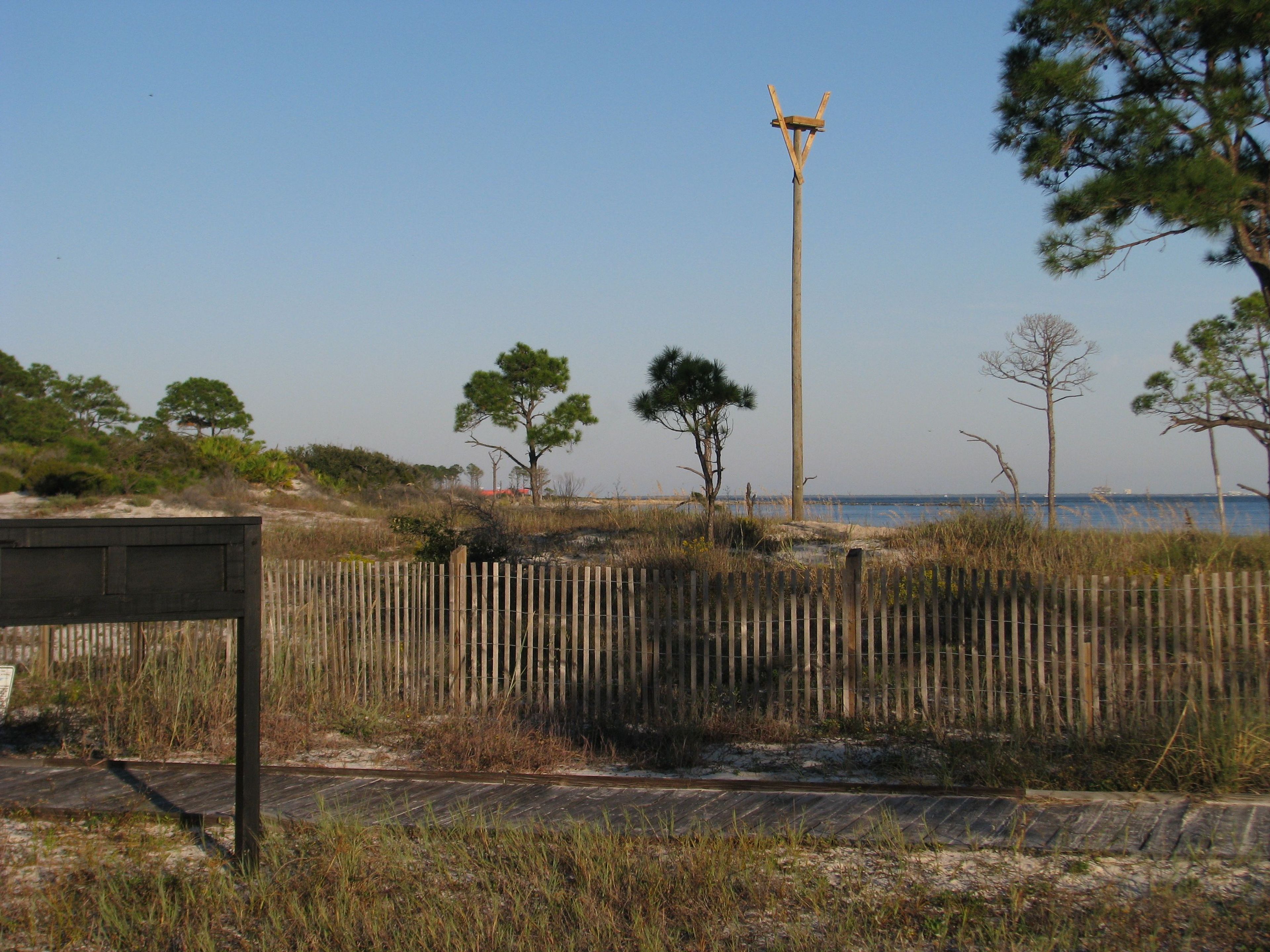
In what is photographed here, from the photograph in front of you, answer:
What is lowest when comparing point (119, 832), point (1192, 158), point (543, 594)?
point (119, 832)

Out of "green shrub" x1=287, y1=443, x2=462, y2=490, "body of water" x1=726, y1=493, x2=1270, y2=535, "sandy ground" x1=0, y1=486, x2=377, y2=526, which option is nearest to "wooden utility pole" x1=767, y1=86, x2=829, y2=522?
"body of water" x1=726, y1=493, x2=1270, y2=535

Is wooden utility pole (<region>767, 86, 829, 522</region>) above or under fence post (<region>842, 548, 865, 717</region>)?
Answer: above

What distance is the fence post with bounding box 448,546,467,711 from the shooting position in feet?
28.3

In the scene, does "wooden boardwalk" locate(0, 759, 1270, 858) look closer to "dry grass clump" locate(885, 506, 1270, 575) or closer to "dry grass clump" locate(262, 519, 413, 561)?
"dry grass clump" locate(885, 506, 1270, 575)

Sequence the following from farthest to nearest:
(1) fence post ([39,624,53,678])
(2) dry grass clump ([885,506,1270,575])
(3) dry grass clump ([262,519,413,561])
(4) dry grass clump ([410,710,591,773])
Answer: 1. (3) dry grass clump ([262,519,413,561])
2. (2) dry grass clump ([885,506,1270,575])
3. (1) fence post ([39,624,53,678])
4. (4) dry grass clump ([410,710,591,773])

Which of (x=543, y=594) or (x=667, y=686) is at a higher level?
(x=543, y=594)

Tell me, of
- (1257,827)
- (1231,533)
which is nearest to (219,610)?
(1257,827)

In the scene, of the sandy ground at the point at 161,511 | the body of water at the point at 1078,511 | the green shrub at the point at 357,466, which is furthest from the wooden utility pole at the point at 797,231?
the green shrub at the point at 357,466

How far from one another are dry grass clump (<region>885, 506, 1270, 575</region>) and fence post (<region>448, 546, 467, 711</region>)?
20.5ft

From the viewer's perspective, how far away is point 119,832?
5180 mm

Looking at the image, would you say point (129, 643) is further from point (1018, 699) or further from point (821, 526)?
point (821, 526)

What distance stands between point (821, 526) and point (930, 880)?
47.1 feet

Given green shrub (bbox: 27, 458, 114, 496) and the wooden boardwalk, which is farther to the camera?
green shrub (bbox: 27, 458, 114, 496)

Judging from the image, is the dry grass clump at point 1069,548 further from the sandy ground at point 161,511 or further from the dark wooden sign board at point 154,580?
the sandy ground at point 161,511
